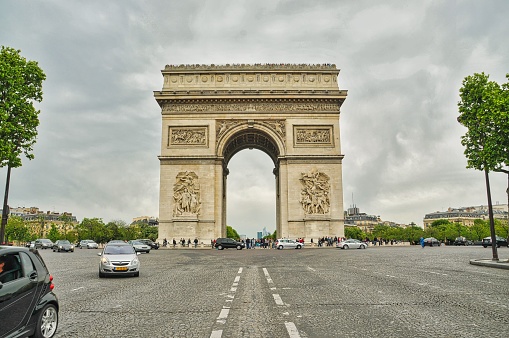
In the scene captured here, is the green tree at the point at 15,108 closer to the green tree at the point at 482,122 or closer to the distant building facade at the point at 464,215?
the green tree at the point at 482,122

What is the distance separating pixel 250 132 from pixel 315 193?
32.7ft

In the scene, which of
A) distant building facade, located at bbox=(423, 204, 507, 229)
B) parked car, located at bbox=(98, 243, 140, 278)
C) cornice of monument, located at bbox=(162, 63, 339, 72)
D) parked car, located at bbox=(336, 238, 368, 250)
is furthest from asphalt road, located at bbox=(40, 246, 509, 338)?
distant building facade, located at bbox=(423, 204, 507, 229)

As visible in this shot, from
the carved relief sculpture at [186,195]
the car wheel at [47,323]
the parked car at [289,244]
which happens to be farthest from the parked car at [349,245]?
the car wheel at [47,323]

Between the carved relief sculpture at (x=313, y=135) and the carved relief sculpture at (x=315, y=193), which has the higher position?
the carved relief sculpture at (x=313, y=135)

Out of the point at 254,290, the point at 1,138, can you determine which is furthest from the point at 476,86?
the point at 1,138

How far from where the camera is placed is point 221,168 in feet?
147

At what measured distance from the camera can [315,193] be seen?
1694 inches

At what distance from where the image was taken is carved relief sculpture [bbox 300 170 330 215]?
42.8m

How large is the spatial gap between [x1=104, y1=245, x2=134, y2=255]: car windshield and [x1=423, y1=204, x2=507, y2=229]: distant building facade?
15148 centimetres

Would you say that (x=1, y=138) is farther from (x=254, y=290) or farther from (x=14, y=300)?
(x=14, y=300)

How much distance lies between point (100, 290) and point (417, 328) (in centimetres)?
822

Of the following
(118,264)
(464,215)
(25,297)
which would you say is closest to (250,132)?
(118,264)

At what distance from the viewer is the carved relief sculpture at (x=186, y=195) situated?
4259 centimetres

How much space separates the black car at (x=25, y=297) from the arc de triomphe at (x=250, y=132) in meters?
36.5
